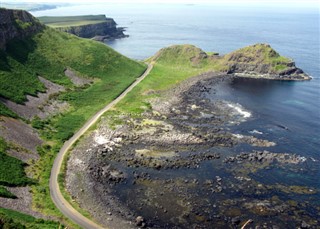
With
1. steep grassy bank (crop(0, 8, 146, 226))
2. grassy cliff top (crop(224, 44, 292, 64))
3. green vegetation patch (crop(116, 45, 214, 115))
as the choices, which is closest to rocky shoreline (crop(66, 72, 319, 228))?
steep grassy bank (crop(0, 8, 146, 226))

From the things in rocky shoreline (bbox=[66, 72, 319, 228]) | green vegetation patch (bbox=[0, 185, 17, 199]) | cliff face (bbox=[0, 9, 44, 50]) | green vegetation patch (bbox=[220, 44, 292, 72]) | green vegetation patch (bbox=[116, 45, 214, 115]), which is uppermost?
cliff face (bbox=[0, 9, 44, 50])

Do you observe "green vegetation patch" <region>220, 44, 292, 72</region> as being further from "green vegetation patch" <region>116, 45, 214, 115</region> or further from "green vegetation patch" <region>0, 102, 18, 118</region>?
"green vegetation patch" <region>0, 102, 18, 118</region>

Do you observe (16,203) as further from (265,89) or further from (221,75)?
(221,75)

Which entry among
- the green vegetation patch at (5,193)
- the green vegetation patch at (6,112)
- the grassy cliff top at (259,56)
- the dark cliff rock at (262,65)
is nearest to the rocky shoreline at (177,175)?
the green vegetation patch at (5,193)

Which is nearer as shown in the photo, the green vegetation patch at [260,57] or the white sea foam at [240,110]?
the white sea foam at [240,110]

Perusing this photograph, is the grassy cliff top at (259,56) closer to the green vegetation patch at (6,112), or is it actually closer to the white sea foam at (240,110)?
the white sea foam at (240,110)

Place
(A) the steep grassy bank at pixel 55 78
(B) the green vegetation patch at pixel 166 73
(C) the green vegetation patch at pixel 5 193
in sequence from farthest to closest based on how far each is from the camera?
(B) the green vegetation patch at pixel 166 73 < (A) the steep grassy bank at pixel 55 78 < (C) the green vegetation patch at pixel 5 193

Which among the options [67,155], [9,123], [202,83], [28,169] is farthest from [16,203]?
[202,83]
